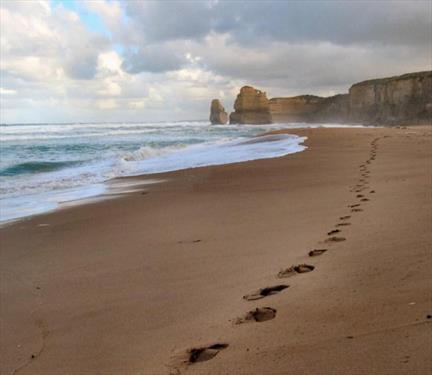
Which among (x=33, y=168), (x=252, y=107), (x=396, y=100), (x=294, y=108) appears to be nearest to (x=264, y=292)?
(x=33, y=168)

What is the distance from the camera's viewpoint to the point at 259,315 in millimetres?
2518

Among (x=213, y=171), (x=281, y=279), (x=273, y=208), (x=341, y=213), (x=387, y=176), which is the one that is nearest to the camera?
(x=281, y=279)

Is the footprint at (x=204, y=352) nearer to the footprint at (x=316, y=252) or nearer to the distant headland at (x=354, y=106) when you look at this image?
the footprint at (x=316, y=252)

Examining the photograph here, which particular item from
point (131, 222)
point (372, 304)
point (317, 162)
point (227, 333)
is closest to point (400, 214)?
point (372, 304)

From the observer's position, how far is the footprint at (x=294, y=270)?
125 inches

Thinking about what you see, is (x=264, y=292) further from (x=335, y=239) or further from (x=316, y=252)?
(x=335, y=239)

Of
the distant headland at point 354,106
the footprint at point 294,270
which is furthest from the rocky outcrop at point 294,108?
the footprint at point 294,270

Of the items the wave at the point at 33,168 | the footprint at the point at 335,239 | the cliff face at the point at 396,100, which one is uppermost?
the cliff face at the point at 396,100

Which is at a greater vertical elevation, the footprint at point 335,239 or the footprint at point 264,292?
the footprint at point 335,239

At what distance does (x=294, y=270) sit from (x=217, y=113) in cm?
10683

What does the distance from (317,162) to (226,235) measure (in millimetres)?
7053

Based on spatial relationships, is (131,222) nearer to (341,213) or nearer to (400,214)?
(341,213)

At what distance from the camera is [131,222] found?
5.85 m

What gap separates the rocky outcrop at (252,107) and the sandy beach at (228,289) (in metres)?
100.0
